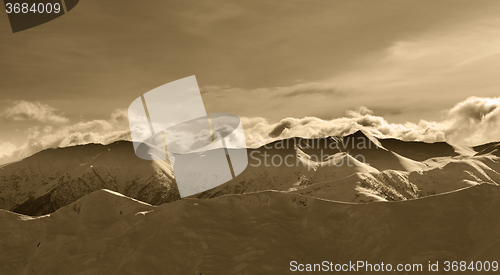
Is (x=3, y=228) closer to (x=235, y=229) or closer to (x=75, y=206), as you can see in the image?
(x=75, y=206)

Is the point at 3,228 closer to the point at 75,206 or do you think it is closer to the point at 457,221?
the point at 75,206

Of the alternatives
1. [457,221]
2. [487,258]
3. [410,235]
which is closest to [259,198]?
[410,235]

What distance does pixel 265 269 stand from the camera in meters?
38.4

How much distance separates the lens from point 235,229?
46.4 metres

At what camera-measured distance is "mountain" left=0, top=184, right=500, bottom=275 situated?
38.8 metres

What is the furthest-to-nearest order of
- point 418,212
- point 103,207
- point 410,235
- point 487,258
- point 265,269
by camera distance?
point 103,207, point 418,212, point 410,235, point 265,269, point 487,258

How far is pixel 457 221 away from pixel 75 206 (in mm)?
46777

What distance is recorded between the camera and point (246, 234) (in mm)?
45375

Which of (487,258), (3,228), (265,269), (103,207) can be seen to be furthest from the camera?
(103,207)

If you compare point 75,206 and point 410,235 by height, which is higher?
point 75,206

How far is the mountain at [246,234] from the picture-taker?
38781 mm

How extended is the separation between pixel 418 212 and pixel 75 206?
4373cm

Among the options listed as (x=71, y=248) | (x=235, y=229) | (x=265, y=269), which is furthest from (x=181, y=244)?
(x=71, y=248)

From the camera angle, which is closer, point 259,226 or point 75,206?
point 259,226
